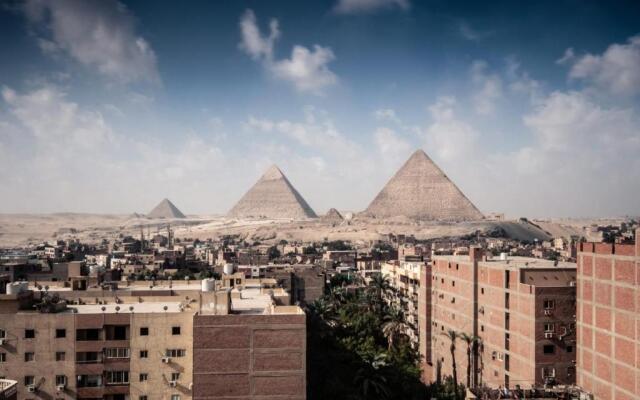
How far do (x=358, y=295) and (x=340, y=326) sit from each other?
1226cm

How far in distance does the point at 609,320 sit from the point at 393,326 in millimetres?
17524

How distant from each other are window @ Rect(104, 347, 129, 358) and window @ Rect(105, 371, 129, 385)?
0.53 metres

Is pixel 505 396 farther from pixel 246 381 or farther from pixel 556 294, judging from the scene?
pixel 246 381

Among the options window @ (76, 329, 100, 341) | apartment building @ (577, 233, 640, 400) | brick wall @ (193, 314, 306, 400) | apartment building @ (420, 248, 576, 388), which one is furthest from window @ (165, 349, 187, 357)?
apartment building @ (420, 248, 576, 388)

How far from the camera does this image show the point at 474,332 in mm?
35219

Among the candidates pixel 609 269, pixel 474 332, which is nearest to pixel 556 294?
pixel 609 269

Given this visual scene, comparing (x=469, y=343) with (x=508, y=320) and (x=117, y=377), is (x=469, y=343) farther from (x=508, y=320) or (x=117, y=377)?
(x=117, y=377)

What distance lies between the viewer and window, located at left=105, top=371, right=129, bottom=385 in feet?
72.9

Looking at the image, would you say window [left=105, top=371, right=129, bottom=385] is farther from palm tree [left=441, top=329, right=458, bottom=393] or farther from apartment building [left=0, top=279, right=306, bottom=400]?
palm tree [left=441, top=329, right=458, bottom=393]

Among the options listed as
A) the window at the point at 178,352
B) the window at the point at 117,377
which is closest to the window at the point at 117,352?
the window at the point at 117,377

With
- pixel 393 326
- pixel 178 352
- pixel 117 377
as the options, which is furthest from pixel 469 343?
pixel 117 377

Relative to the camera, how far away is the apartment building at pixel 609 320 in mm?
23188

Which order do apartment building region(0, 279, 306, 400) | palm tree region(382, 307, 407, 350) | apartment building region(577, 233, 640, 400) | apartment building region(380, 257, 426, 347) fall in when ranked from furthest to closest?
apartment building region(380, 257, 426, 347) → palm tree region(382, 307, 407, 350) → apartment building region(577, 233, 640, 400) → apartment building region(0, 279, 306, 400)

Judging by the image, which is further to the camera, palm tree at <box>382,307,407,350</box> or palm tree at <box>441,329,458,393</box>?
palm tree at <box>382,307,407,350</box>
